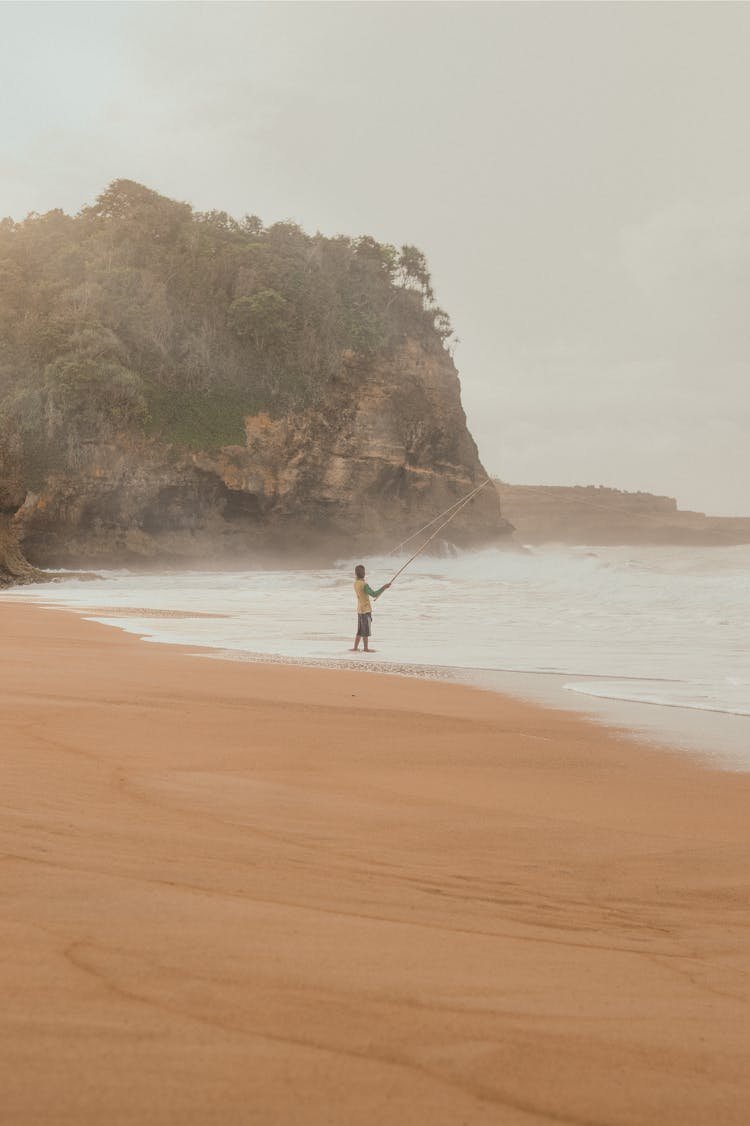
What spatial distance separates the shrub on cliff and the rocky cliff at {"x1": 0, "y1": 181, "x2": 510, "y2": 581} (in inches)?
3.2

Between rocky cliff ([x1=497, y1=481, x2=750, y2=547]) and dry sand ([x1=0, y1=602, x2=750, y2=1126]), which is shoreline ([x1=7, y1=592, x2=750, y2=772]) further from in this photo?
rocky cliff ([x1=497, y1=481, x2=750, y2=547])

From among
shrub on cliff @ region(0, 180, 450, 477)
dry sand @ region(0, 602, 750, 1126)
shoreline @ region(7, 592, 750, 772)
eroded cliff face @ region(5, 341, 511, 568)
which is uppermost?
shrub on cliff @ region(0, 180, 450, 477)

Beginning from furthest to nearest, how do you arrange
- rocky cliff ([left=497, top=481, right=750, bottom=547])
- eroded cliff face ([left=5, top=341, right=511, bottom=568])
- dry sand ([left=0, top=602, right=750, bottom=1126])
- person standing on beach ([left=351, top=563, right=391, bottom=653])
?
rocky cliff ([left=497, top=481, right=750, bottom=547]), eroded cliff face ([left=5, top=341, right=511, bottom=568]), person standing on beach ([left=351, top=563, right=391, bottom=653]), dry sand ([left=0, top=602, right=750, bottom=1126])

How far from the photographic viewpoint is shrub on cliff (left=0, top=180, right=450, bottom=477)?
3806 cm

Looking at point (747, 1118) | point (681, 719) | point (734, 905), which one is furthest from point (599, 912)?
point (681, 719)

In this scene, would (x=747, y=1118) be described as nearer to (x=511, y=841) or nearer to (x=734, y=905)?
(x=734, y=905)

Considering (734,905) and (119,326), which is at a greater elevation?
(119,326)

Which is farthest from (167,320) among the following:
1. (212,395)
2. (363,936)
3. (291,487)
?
(363,936)

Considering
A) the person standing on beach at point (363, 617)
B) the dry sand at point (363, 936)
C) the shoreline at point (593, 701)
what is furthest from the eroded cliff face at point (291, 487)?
the dry sand at point (363, 936)

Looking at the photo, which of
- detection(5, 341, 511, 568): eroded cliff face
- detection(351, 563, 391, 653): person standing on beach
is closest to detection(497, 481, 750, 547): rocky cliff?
detection(5, 341, 511, 568): eroded cliff face

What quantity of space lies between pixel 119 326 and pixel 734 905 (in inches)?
1626

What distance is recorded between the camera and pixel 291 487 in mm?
42000

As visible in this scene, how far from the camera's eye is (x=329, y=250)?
46500 mm

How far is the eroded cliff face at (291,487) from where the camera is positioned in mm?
37719
